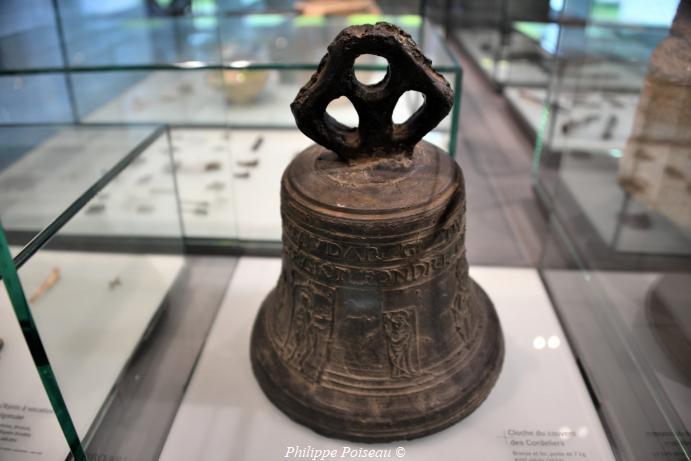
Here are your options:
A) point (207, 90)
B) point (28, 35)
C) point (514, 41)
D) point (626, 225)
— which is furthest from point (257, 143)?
point (514, 41)

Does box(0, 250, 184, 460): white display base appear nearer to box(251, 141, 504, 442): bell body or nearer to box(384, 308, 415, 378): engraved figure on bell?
box(251, 141, 504, 442): bell body

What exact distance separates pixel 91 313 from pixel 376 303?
839 mm

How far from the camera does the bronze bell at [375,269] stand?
43.9 inches

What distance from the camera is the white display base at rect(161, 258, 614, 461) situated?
1.29 m

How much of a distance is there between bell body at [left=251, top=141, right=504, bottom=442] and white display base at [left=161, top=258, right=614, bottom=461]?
6cm

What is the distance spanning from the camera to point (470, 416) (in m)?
1.36

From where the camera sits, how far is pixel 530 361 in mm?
1544

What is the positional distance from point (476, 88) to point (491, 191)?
58.4 inches

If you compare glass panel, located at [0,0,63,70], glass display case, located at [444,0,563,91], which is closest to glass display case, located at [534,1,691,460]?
glass display case, located at [444,0,563,91]

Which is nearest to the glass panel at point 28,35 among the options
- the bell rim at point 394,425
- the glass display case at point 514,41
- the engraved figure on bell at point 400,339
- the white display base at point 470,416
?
the white display base at point 470,416

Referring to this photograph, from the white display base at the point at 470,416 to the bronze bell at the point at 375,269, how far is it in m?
0.07

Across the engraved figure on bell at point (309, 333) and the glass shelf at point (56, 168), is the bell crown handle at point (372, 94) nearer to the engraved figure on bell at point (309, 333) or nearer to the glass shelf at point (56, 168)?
the engraved figure on bell at point (309, 333)

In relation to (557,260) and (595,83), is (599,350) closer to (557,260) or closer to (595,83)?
(557,260)

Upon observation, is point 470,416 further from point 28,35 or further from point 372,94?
point 28,35
